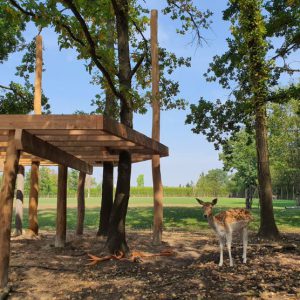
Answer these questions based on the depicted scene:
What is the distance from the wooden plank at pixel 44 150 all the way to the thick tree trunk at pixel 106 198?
4.98 feet

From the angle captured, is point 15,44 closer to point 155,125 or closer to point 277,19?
point 155,125

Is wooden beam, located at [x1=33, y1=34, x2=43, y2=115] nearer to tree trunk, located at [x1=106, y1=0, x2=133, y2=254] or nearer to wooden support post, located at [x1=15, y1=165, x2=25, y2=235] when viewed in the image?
wooden support post, located at [x1=15, y1=165, x2=25, y2=235]

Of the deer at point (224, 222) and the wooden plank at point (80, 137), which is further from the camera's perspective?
the deer at point (224, 222)

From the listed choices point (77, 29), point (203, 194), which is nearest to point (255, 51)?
point (77, 29)

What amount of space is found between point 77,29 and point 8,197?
5.82 m

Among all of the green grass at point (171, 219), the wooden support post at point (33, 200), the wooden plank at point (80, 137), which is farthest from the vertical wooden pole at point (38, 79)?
the green grass at point (171, 219)

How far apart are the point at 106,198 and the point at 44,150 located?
595 cm

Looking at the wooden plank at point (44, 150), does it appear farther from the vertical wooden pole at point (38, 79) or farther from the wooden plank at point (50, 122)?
the vertical wooden pole at point (38, 79)

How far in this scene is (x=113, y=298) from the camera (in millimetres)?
7254

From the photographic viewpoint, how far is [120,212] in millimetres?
11477

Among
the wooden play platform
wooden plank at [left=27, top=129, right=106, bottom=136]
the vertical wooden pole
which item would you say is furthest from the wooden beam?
wooden plank at [left=27, top=129, right=106, bottom=136]

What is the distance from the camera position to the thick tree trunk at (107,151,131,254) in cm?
1122

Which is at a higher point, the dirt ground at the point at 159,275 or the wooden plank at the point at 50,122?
the wooden plank at the point at 50,122

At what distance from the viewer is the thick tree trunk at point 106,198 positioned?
1488 centimetres
